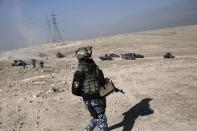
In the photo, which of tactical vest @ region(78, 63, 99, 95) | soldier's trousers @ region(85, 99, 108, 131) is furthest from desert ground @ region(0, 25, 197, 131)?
tactical vest @ region(78, 63, 99, 95)

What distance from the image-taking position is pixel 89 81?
7.93m

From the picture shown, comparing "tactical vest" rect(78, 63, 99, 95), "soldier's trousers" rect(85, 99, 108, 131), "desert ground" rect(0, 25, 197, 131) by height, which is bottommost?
"desert ground" rect(0, 25, 197, 131)

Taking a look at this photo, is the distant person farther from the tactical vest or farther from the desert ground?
the desert ground

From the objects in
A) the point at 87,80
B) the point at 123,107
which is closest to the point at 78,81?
the point at 87,80

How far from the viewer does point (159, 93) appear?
1355cm

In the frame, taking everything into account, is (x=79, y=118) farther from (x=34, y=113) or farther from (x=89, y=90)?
(x=89, y=90)

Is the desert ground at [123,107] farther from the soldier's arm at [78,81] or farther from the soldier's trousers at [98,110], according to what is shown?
the soldier's arm at [78,81]

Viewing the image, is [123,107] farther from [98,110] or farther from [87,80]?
[87,80]

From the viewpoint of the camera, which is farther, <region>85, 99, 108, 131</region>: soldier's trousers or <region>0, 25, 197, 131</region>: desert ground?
<region>0, 25, 197, 131</region>: desert ground

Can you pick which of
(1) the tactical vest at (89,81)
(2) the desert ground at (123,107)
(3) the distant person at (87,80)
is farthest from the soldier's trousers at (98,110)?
(2) the desert ground at (123,107)

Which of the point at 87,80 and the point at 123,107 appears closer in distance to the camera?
the point at 87,80

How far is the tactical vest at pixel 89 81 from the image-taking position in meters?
7.92

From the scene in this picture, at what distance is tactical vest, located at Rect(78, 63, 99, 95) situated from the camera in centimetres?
792

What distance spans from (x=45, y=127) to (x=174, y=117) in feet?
13.1
